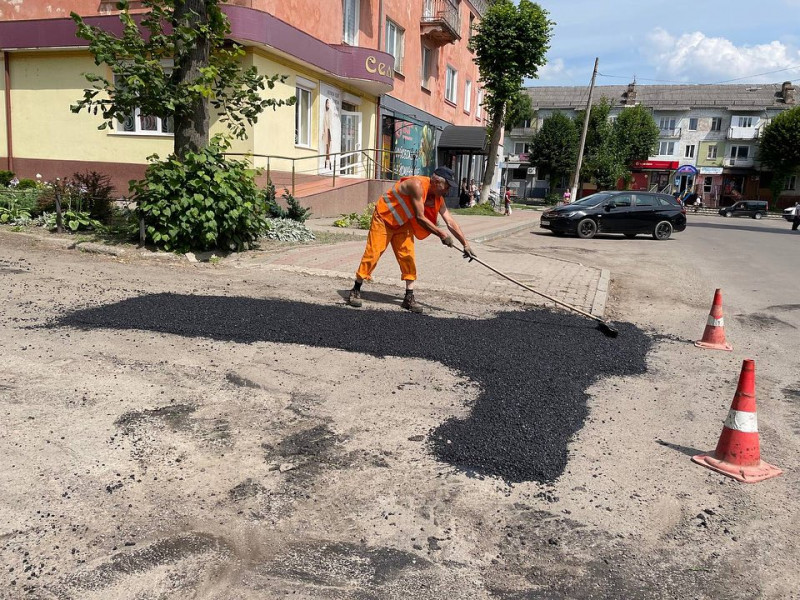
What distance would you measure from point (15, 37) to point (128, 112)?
10597 mm

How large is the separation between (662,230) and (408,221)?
47.4 feet

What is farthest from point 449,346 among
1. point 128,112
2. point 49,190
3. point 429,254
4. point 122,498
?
point 49,190

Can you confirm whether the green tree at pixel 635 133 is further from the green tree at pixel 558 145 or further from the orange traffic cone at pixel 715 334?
the orange traffic cone at pixel 715 334

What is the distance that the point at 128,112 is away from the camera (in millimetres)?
9273

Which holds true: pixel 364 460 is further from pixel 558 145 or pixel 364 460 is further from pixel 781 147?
pixel 781 147

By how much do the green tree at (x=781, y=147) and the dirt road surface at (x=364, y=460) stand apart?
185 ft

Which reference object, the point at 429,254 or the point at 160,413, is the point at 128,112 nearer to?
the point at 429,254

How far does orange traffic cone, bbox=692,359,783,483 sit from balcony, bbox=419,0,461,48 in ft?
83.3

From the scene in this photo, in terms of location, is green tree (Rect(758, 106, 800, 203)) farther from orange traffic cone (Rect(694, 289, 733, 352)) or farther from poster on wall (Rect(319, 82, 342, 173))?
orange traffic cone (Rect(694, 289, 733, 352))

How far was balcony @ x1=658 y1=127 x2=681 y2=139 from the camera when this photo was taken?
2404 inches

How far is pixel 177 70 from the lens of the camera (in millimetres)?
9484

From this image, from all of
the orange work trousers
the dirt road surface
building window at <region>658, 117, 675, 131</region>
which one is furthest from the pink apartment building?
building window at <region>658, 117, 675, 131</region>

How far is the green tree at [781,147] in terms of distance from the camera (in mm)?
52875

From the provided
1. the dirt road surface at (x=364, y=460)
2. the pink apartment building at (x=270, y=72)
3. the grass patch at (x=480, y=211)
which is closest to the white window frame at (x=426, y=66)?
the pink apartment building at (x=270, y=72)
